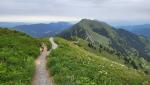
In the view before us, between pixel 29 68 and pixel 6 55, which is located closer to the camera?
pixel 29 68

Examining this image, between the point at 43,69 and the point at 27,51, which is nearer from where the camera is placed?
the point at 43,69

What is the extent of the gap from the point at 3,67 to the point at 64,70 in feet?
22.2

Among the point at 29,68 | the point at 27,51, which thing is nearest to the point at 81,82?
the point at 29,68

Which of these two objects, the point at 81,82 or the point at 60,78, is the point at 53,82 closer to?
the point at 60,78

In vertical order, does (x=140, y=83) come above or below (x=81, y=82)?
below

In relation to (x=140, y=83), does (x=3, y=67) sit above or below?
above

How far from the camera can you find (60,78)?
29.5 meters

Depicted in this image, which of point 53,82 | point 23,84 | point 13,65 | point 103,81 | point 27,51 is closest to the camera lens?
point 23,84

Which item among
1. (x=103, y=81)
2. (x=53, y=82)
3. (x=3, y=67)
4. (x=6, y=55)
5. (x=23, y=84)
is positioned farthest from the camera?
(x=6, y=55)

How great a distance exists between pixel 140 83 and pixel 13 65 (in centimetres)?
1947

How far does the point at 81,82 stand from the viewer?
27.6 meters

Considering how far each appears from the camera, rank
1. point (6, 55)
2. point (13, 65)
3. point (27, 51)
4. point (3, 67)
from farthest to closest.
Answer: point (27, 51), point (6, 55), point (13, 65), point (3, 67)

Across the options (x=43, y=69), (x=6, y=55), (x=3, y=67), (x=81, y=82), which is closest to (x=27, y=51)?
(x=6, y=55)

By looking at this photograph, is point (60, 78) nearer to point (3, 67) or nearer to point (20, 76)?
point (20, 76)
